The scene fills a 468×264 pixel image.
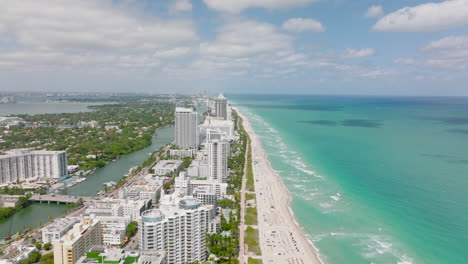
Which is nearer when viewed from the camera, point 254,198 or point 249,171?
point 254,198

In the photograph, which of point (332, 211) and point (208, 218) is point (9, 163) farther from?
point (332, 211)

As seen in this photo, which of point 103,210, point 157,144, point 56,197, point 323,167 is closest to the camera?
point 103,210

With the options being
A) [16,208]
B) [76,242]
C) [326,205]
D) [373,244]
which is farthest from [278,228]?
[16,208]

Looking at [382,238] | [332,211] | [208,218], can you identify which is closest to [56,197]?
[208,218]

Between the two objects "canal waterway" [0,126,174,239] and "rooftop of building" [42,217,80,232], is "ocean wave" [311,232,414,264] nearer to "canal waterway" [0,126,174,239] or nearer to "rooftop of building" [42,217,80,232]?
"rooftop of building" [42,217,80,232]

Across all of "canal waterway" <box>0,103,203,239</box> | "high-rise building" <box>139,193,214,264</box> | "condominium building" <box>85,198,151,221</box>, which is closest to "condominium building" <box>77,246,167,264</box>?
"high-rise building" <box>139,193,214,264</box>

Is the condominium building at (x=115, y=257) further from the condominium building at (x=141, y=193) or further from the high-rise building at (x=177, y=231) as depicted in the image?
the condominium building at (x=141, y=193)

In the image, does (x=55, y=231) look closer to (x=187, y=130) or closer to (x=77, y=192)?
(x=77, y=192)
